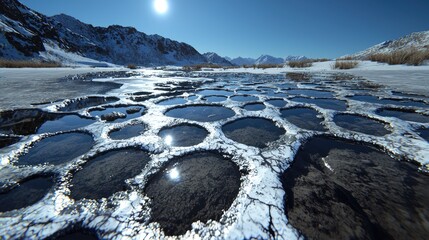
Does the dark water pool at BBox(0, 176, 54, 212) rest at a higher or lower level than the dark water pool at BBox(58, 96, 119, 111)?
lower

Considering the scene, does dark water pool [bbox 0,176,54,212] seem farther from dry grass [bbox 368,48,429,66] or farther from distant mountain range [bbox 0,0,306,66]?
distant mountain range [bbox 0,0,306,66]

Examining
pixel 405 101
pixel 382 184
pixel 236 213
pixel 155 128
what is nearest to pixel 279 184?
pixel 236 213

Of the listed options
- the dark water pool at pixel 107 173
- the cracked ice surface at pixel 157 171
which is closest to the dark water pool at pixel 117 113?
the cracked ice surface at pixel 157 171

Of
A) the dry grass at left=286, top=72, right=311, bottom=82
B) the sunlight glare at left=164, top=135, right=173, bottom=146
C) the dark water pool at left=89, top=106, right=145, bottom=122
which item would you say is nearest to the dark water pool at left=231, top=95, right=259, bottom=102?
the dark water pool at left=89, top=106, right=145, bottom=122

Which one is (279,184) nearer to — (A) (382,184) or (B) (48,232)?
(A) (382,184)

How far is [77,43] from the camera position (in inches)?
2445

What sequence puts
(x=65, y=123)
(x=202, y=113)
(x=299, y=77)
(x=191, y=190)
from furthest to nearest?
(x=299, y=77) → (x=202, y=113) → (x=65, y=123) → (x=191, y=190)

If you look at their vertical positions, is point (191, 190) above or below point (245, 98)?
below

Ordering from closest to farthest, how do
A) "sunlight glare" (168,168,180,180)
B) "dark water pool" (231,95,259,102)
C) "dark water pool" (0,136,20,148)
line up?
"sunlight glare" (168,168,180,180) < "dark water pool" (0,136,20,148) < "dark water pool" (231,95,259,102)

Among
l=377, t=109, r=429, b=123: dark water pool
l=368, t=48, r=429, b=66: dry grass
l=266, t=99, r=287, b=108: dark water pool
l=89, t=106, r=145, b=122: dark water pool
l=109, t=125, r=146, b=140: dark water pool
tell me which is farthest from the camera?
l=368, t=48, r=429, b=66: dry grass

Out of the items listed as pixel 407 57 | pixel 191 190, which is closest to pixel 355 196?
pixel 191 190

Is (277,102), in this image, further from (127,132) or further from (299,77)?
(299,77)

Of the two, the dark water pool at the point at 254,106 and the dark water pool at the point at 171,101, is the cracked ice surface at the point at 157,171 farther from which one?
the dark water pool at the point at 171,101

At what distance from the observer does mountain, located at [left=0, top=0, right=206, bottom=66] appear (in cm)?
3351
